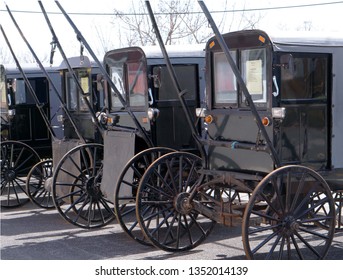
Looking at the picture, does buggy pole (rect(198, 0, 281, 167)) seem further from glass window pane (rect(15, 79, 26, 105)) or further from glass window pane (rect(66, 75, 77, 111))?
glass window pane (rect(15, 79, 26, 105))

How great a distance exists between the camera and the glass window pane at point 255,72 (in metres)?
6.51

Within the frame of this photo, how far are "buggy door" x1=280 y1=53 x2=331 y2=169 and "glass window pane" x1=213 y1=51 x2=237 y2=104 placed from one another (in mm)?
649

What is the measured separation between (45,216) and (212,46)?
14.4 feet

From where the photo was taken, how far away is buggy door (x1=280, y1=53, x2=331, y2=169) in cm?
653

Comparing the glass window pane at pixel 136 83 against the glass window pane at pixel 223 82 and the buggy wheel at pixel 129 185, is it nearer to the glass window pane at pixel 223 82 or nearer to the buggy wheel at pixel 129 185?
the buggy wheel at pixel 129 185

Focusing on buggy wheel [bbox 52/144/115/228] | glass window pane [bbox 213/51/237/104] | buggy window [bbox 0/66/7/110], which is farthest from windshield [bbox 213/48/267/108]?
buggy window [bbox 0/66/7/110]

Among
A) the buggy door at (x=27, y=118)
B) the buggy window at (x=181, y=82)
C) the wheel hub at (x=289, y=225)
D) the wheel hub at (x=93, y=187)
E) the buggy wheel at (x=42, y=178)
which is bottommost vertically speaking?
the buggy wheel at (x=42, y=178)

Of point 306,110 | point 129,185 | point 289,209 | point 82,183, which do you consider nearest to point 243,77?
point 306,110

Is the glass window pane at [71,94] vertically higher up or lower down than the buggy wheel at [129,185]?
higher up

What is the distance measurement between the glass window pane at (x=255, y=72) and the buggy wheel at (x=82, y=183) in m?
2.83

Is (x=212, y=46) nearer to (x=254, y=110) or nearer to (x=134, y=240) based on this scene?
(x=254, y=110)

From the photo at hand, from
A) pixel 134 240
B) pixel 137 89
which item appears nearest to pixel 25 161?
pixel 137 89

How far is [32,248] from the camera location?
794cm

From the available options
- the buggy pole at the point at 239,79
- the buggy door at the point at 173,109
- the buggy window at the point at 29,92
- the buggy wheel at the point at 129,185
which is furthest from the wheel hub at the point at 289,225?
the buggy window at the point at 29,92
